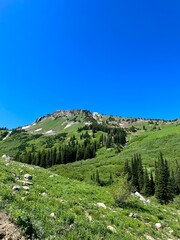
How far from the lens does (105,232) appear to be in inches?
392

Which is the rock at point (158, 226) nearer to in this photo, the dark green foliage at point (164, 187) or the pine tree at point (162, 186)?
the pine tree at point (162, 186)

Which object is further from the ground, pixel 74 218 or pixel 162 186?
pixel 74 218

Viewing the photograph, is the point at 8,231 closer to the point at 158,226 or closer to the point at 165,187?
the point at 158,226

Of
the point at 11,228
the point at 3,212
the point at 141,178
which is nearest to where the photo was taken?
the point at 11,228

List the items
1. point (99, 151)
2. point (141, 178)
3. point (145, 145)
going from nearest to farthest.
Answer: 1. point (141, 178)
2. point (145, 145)
3. point (99, 151)

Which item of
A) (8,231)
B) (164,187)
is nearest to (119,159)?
(164,187)

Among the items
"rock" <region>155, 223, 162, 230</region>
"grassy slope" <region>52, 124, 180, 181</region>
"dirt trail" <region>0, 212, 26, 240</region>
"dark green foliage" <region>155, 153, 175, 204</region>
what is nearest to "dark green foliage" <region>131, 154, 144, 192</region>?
"dark green foliage" <region>155, 153, 175, 204</region>

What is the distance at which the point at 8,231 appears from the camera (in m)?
6.07

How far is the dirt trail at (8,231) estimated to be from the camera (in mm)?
5910

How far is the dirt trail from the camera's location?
5910 millimetres

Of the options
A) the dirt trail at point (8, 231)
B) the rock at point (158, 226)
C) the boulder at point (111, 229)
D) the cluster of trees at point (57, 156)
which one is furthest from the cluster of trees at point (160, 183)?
the cluster of trees at point (57, 156)

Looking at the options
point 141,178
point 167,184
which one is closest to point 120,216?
point 167,184

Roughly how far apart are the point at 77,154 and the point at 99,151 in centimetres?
1935

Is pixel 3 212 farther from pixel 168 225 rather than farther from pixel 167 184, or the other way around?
pixel 167 184
